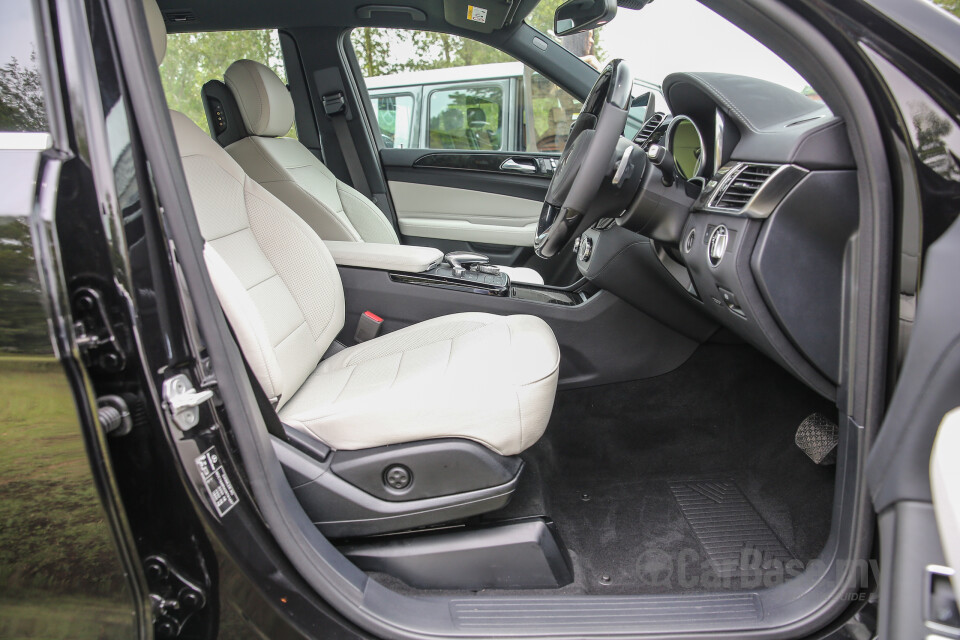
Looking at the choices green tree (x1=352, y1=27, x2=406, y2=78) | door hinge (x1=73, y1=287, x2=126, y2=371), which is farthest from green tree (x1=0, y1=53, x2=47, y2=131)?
green tree (x1=352, y1=27, x2=406, y2=78)

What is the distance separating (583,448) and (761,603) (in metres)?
0.74

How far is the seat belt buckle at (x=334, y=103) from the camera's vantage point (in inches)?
122

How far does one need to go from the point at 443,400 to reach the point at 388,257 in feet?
2.74

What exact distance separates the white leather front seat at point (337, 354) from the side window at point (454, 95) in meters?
1.65

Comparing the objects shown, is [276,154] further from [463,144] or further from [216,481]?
[216,481]

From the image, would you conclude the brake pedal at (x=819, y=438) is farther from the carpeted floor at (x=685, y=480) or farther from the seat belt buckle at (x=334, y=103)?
the seat belt buckle at (x=334, y=103)

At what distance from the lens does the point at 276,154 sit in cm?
253

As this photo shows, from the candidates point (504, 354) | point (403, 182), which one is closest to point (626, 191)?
point (504, 354)

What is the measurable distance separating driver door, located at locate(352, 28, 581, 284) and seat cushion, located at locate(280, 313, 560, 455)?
5.62ft

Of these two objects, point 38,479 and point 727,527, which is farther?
point 727,527

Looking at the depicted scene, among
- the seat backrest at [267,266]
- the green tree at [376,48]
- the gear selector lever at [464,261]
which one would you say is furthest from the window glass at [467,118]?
the seat backrest at [267,266]

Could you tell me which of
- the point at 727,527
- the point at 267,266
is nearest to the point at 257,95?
the point at 267,266

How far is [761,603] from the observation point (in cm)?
102

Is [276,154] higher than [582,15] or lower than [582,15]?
lower
